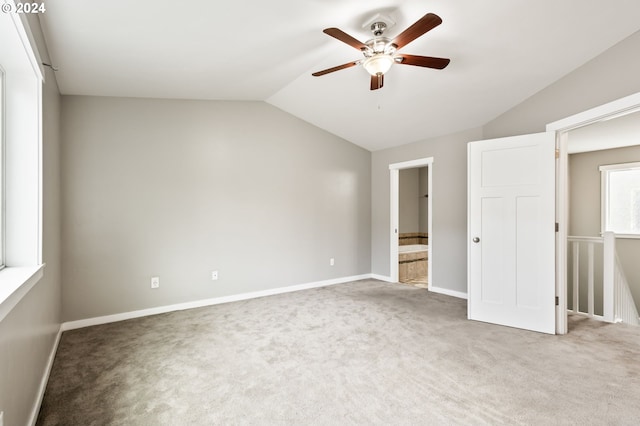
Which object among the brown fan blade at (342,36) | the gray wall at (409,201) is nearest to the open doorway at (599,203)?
the gray wall at (409,201)

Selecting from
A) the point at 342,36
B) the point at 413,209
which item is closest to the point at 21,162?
the point at 342,36

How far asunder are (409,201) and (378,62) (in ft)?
18.0

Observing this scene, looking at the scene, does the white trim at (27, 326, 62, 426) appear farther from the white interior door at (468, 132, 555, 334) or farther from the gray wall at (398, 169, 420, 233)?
the gray wall at (398, 169, 420, 233)

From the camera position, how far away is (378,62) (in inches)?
93.8

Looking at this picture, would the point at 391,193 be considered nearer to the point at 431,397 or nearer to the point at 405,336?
the point at 405,336

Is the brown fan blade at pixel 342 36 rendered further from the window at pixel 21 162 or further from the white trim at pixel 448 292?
the white trim at pixel 448 292

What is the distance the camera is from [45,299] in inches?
93.0

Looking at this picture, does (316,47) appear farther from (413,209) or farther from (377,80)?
(413,209)

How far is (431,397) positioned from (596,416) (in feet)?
2.96

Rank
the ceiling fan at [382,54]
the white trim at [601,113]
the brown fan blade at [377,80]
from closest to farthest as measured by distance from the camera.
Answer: the ceiling fan at [382,54]
the white trim at [601,113]
the brown fan blade at [377,80]

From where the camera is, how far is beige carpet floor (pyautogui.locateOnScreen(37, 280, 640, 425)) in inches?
73.7

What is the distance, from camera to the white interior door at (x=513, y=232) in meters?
3.15

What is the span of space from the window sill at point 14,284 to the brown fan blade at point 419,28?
2.42m

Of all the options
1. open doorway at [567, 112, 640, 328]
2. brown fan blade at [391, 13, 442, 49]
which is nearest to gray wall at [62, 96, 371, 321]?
brown fan blade at [391, 13, 442, 49]
